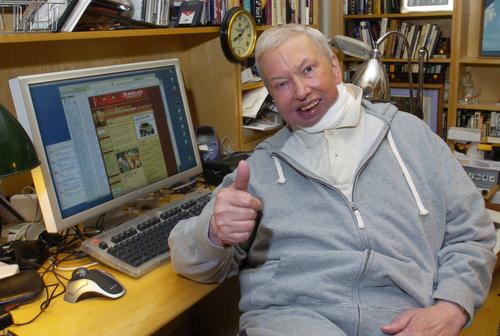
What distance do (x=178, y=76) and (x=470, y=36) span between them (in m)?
2.12

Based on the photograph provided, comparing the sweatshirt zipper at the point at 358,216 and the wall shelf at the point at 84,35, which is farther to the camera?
the wall shelf at the point at 84,35

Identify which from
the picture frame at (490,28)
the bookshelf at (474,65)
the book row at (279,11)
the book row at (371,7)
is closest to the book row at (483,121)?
the bookshelf at (474,65)

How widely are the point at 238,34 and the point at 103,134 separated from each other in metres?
0.81

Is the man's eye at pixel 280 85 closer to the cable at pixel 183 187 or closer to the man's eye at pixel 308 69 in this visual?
the man's eye at pixel 308 69

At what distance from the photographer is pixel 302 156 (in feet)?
4.38

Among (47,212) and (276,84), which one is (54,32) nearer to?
(47,212)

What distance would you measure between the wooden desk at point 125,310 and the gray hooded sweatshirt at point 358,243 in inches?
2.1

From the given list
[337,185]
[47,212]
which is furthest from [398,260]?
[47,212]

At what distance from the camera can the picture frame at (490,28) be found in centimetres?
286

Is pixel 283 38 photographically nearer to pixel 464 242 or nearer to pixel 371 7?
pixel 464 242

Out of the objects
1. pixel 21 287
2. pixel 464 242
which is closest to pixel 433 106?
pixel 464 242

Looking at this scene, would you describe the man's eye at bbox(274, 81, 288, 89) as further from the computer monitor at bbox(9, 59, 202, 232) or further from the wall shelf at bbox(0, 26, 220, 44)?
the wall shelf at bbox(0, 26, 220, 44)

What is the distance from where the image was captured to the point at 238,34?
201 centimetres

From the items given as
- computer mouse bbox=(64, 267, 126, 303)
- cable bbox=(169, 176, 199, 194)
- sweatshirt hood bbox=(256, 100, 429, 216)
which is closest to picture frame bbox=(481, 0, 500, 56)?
sweatshirt hood bbox=(256, 100, 429, 216)
